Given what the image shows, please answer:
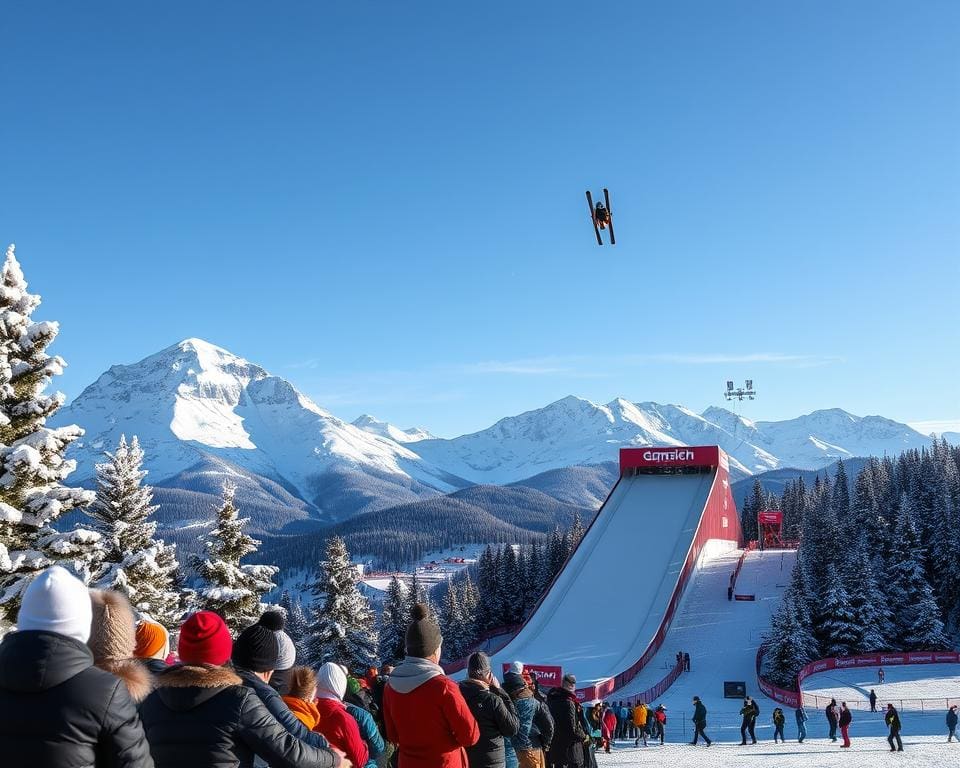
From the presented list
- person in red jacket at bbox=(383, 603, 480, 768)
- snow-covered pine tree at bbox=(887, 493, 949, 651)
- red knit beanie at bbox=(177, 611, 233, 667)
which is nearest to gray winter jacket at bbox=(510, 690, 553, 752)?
person in red jacket at bbox=(383, 603, 480, 768)

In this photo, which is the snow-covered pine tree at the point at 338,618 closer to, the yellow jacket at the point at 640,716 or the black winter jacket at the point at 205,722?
the yellow jacket at the point at 640,716

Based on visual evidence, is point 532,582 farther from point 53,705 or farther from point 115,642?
point 53,705

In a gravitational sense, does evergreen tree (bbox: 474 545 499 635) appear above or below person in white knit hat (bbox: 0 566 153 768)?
below

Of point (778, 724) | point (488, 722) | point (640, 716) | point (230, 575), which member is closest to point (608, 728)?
point (640, 716)

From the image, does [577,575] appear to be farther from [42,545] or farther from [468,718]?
[468,718]

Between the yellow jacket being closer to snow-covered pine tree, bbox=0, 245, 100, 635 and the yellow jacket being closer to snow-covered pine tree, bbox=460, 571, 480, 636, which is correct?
snow-covered pine tree, bbox=0, 245, 100, 635

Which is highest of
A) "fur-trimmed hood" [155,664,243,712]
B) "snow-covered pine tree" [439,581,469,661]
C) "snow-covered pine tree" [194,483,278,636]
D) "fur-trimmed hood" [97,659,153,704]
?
"fur-trimmed hood" [97,659,153,704]

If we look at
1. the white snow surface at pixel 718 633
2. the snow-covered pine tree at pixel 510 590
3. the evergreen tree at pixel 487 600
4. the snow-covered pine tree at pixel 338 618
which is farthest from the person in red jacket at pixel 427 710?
the snow-covered pine tree at pixel 510 590
